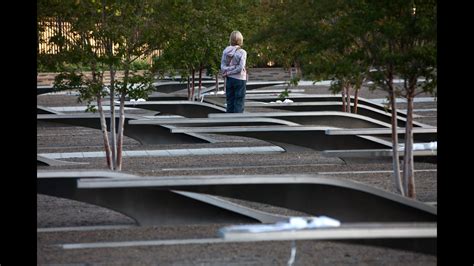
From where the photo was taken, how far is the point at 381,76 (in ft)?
39.5

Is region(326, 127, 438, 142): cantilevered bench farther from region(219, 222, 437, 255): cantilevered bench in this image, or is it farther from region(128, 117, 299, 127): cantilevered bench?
region(219, 222, 437, 255): cantilevered bench

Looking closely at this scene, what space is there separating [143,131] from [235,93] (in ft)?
7.62

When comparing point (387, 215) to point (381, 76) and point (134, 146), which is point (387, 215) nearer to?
point (381, 76)

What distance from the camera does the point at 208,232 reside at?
1113 cm

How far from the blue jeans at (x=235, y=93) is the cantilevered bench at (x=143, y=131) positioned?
1.29m

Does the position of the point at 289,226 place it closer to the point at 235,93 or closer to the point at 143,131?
the point at 143,131

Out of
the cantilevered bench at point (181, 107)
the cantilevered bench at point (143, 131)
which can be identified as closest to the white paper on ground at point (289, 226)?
the cantilevered bench at point (143, 131)

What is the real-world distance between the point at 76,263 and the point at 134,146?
10.8 m

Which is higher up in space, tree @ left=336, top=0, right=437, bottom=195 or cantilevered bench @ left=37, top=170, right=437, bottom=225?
tree @ left=336, top=0, right=437, bottom=195

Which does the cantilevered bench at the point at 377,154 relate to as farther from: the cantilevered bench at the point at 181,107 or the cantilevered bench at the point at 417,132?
the cantilevered bench at the point at 181,107

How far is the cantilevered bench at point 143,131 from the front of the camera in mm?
18766

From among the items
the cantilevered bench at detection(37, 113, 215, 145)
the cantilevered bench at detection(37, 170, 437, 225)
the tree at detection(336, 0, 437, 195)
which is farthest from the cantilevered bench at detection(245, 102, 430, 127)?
the cantilevered bench at detection(37, 170, 437, 225)

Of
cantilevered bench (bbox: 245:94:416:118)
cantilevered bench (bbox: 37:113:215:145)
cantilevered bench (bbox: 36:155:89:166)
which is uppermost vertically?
cantilevered bench (bbox: 245:94:416:118)

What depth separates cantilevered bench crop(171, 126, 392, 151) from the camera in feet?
54.7
